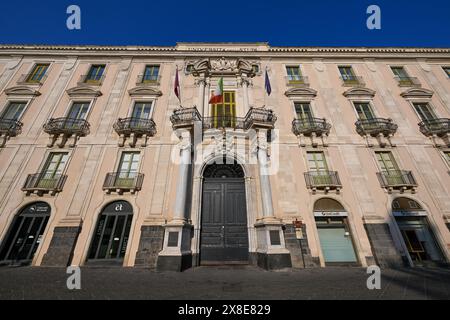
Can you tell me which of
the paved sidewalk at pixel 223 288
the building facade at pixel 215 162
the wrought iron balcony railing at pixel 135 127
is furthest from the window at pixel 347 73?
the wrought iron balcony railing at pixel 135 127

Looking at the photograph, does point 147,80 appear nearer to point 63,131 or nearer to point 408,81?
point 63,131

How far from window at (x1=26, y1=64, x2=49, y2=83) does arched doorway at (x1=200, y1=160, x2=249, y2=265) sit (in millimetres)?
15231

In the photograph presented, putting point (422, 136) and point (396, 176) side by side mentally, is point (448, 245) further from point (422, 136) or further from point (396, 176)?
point (422, 136)

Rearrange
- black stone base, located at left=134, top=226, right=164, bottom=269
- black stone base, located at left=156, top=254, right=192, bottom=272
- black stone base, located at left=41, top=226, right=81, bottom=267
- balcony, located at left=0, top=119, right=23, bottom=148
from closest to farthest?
black stone base, located at left=156, top=254, right=192, bottom=272
black stone base, located at left=41, top=226, right=81, bottom=267
black stone base, located at left=134, top=226, right=164, bottom=269
balcony, located at left=0, top=119, right=23, bottom=148

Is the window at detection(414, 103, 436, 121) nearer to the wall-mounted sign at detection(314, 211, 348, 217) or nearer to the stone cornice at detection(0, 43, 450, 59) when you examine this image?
the stone cornice at detection(0, 43, 450, 59)

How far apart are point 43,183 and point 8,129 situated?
4778 mm

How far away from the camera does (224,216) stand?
10.7 metres

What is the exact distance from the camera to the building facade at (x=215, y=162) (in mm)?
9719

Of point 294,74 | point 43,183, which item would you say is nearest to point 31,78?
point 43,183

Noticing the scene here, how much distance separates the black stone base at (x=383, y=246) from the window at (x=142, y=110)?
14817 mm

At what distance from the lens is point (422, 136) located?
13.0 meters

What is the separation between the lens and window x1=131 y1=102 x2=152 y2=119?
13.7m

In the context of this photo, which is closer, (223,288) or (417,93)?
(223,288)

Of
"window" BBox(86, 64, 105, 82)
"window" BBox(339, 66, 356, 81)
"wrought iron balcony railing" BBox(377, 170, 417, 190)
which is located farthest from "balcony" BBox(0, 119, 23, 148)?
"window" BBox(339, 66, 356, 81)
